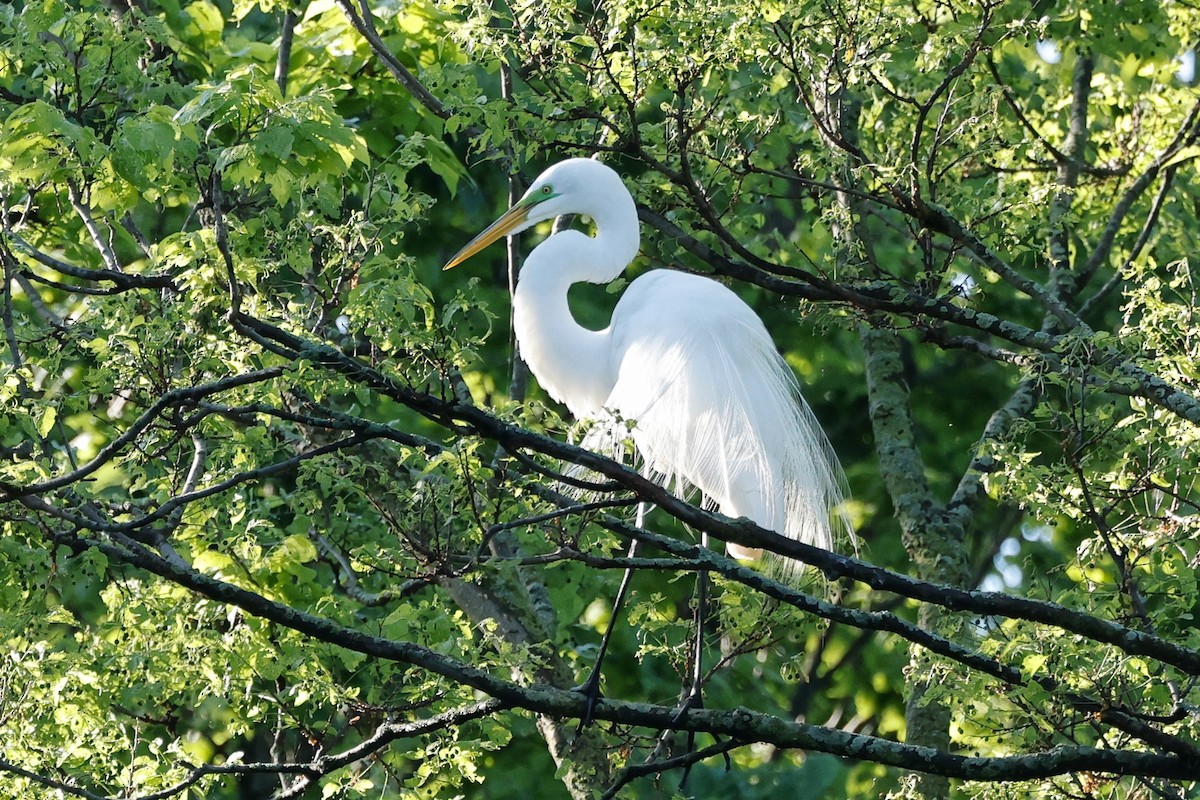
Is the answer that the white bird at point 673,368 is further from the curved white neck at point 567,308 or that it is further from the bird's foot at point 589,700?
the bird's foot at point 589,700

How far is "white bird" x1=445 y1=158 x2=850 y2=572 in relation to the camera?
189 inches

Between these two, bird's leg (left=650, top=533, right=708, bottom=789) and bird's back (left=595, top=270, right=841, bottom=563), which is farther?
bird's back (left=595, top=270, right=841, bottom=563)

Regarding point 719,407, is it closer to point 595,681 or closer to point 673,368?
point 673,368

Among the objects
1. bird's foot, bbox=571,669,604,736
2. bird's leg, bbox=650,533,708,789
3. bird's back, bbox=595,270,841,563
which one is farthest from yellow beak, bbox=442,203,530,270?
bird's foot, bbox=571,669,604,736

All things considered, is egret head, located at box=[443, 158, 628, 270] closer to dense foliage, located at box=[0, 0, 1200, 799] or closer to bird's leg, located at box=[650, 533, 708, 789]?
dense foliage, located at box=[0, 0, 1200, 799]

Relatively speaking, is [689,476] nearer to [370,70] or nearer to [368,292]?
[368,292]

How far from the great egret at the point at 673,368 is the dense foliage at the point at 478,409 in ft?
0.79

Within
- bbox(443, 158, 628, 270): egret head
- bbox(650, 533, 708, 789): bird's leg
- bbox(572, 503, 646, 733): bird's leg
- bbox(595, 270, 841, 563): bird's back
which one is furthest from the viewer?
bbox(443, 158, 628, 270): egret head

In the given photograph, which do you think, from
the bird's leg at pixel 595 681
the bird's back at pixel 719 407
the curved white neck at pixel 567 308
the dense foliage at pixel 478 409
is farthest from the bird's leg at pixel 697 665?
the curved white neck at pixel 567 308

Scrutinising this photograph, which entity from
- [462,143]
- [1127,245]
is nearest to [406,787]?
[462,143]

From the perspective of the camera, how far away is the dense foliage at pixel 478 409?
3.21 m

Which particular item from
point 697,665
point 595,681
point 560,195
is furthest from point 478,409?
point 560,195

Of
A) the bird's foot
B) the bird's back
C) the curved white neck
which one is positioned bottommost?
the bird's foot

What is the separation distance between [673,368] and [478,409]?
206 cm
